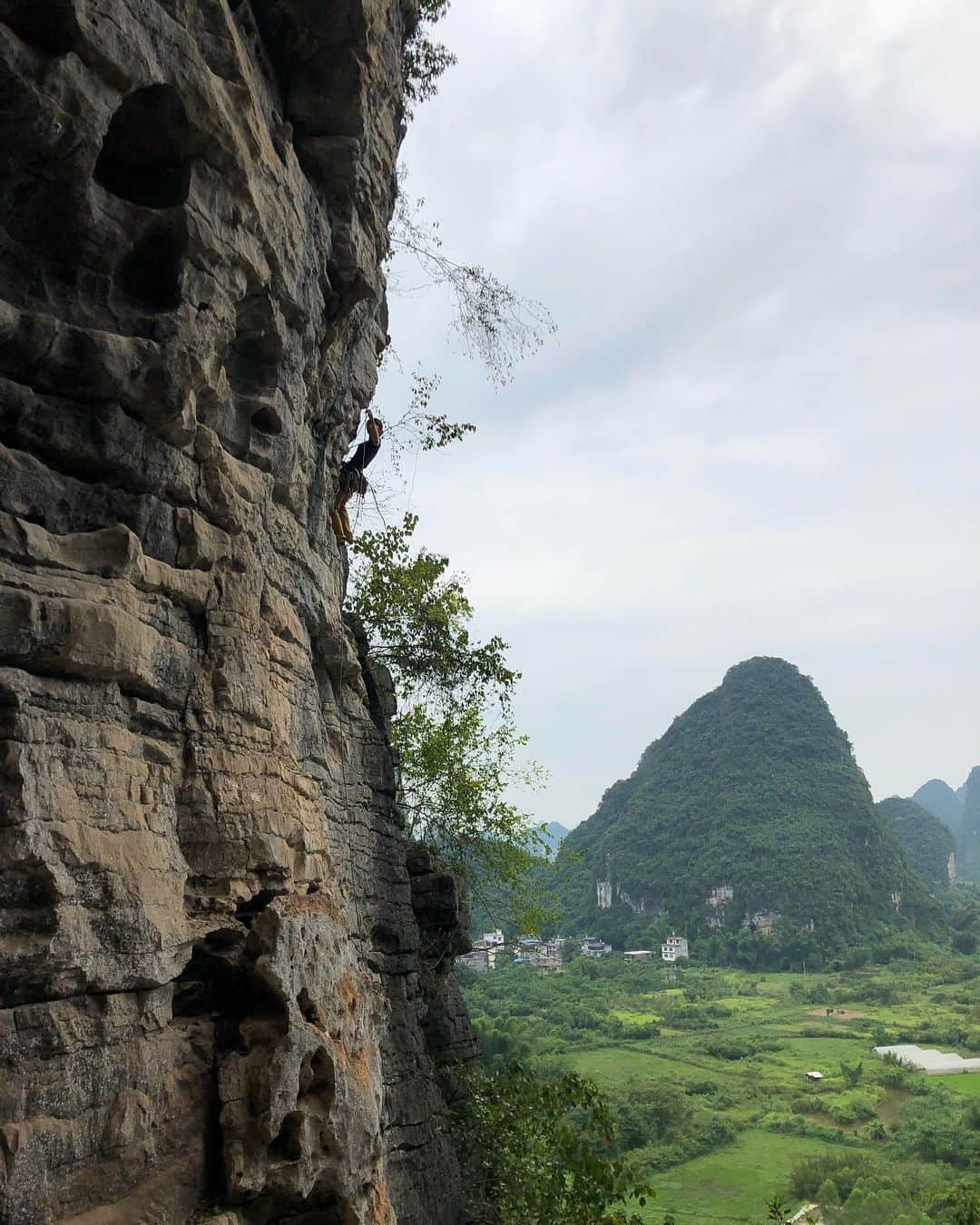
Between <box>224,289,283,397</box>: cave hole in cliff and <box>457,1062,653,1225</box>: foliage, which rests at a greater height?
<box>224,289,283,397</box>: cave hole in cliff

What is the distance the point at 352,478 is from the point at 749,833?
83.3 m

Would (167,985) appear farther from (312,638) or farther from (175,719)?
(312,638)

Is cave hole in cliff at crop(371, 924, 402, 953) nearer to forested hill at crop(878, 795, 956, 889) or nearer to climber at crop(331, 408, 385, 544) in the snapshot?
climber at crop(331, 408, 385, 544)

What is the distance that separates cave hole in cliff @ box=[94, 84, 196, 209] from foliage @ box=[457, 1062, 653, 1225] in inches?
335

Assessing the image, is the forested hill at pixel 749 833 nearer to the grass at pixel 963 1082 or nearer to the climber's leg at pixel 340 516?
the grass at pixel 963 1082

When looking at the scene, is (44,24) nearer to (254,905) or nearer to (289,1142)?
(254,905)

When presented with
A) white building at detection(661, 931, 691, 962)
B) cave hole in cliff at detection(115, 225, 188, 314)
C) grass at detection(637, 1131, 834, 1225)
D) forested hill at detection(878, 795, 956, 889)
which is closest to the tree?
grass at detection(637, 1131, 834, 1225)

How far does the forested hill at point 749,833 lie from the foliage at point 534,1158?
200 feet

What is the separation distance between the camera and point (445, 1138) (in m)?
8.52

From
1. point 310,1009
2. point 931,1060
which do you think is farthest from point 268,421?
point 931,1060

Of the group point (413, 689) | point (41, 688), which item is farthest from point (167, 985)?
point (413, 689)

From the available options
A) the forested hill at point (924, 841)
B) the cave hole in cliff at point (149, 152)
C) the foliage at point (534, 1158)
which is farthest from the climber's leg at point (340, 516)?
the forested hill at point (924, 841)

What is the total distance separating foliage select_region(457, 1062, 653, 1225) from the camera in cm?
860

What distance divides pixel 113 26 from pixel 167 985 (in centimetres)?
488
